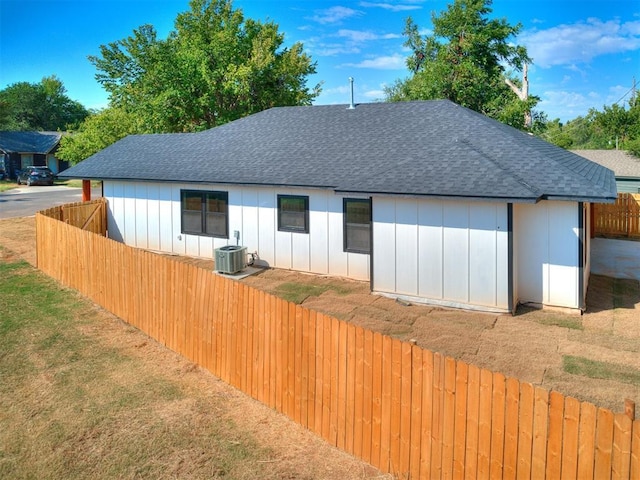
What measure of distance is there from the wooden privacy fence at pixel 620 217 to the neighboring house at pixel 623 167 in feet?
39.6

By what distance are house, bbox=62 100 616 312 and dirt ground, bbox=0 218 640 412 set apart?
20.8 inches

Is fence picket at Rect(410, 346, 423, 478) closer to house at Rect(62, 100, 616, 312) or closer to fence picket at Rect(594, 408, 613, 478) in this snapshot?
fence picket at Rect(594, 408, 613, 478)

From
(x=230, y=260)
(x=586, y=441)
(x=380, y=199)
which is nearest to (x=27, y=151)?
(x=230, y=260)

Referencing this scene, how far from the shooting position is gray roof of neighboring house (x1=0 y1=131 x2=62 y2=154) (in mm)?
53531

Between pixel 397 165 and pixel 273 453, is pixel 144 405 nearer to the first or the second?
pixel 273 453

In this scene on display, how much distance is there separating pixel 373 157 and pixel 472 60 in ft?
63.8

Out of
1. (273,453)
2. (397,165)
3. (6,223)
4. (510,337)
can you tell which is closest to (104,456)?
(273,453)

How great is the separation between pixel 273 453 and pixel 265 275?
8.47 m

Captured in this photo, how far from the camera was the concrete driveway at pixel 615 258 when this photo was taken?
1356 cm

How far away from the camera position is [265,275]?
13.8m

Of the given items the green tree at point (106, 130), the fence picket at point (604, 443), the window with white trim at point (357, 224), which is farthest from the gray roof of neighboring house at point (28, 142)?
the fence picket at point (604, 443)

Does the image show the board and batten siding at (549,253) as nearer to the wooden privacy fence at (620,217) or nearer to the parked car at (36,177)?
the wooden privacy fence at (620,217)

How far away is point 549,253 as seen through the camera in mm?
10625

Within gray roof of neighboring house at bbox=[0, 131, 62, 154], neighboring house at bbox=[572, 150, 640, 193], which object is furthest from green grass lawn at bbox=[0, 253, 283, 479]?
gray roof of neighboring house at bbox=[0, 131, 62, 154]
